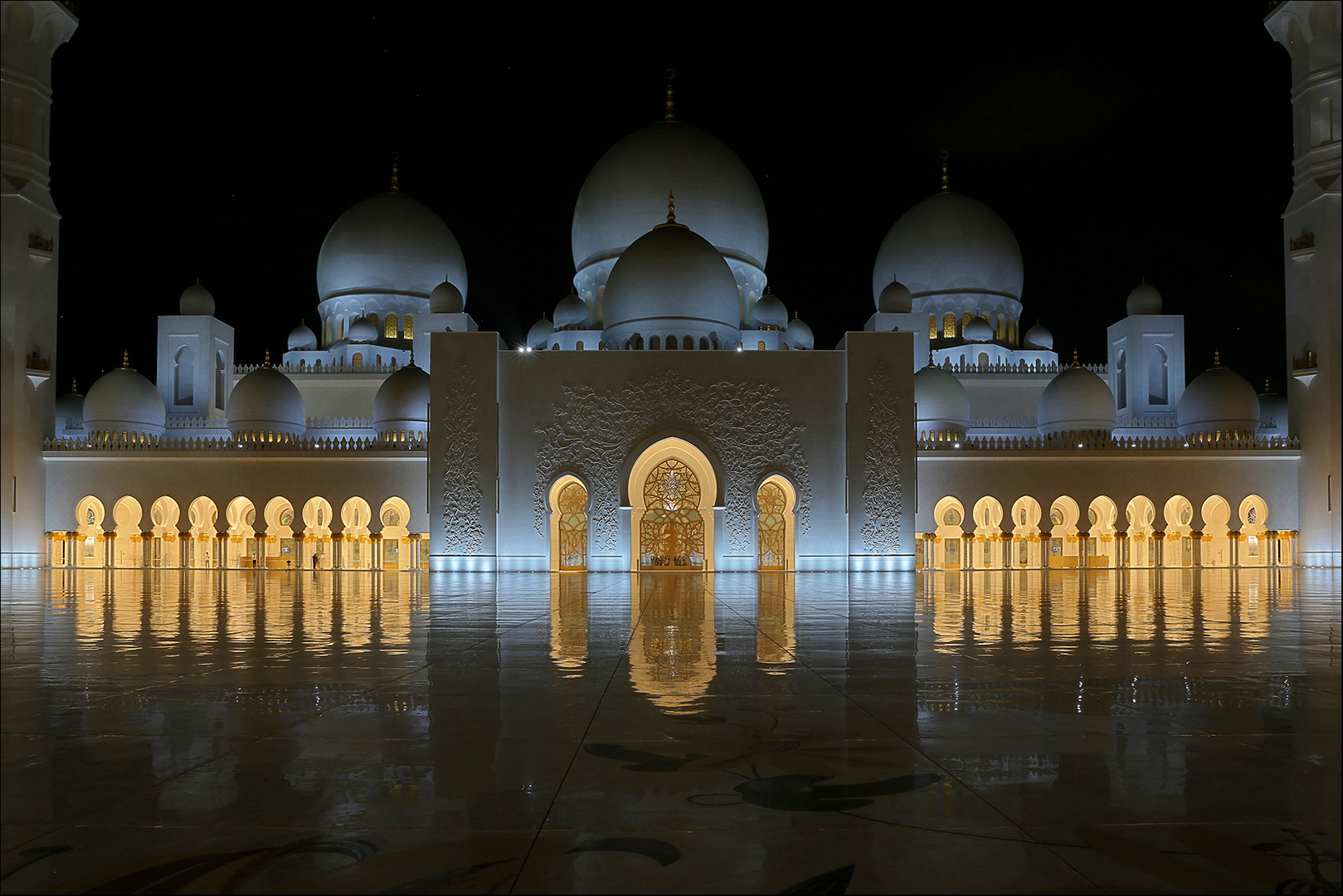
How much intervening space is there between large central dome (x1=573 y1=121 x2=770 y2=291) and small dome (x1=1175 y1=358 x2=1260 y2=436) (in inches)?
381

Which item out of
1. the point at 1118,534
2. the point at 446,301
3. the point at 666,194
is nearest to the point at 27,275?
the point at 446,301

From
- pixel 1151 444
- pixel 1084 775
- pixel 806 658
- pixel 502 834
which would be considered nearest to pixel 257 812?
pixel 502 834

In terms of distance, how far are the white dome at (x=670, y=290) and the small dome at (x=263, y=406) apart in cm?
698

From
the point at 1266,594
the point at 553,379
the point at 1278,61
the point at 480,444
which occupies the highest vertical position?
the point at 1278,61

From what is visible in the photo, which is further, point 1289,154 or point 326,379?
point 326,379

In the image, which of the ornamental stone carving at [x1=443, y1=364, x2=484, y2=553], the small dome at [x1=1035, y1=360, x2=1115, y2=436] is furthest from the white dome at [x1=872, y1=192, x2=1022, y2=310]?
the ornamental stone carving at [x1=443, y1=364, x2=484, y2=553]

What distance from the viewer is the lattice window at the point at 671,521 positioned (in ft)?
58.9

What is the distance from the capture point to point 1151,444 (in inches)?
784

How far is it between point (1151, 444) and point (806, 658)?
1750 centimetres

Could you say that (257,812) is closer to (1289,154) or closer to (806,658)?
(806,658)

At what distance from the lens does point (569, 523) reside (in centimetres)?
1798

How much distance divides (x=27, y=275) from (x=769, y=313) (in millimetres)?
14579

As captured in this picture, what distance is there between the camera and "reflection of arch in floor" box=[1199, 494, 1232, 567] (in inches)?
781

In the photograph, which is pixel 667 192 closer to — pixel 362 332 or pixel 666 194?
pixel 666 194
